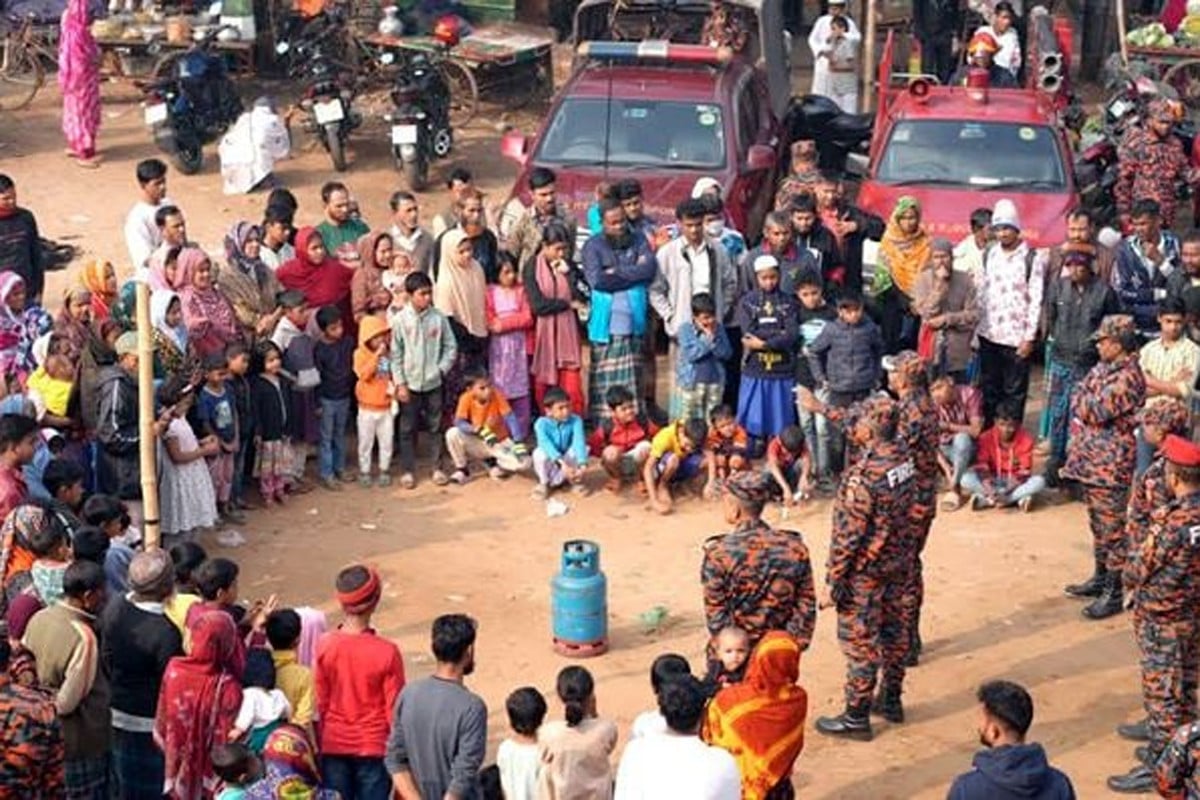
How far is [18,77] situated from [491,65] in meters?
4.84

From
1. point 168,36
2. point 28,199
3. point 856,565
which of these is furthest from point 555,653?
point 168,36

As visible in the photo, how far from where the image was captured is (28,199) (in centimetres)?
1952

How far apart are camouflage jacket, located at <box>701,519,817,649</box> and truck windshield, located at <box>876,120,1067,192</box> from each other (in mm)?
7073

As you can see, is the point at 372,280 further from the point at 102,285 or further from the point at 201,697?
the point at 201,697

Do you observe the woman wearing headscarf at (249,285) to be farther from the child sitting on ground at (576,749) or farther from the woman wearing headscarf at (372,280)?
the child sitting on ground at (576,749)

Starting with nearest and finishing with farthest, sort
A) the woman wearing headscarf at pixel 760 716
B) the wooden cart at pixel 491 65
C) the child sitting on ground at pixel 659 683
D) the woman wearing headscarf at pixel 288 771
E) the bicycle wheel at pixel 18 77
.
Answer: the woman wearing headscarf at pixel 288 771
the child sitting on ground at pixel 659 683
the woman wearing headscarf at pixel 760 716
the wooden cart at pixel 491 65
the bicycle wheel at pixel 18 77

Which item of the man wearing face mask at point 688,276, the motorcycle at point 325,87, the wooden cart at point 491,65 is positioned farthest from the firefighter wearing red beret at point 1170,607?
the wooden cart at point 491,65

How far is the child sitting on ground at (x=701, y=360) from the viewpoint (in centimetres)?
1422

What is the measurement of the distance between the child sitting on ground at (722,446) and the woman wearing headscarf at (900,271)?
1.59 m

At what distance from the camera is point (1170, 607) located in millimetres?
10234

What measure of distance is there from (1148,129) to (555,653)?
7.65 meters

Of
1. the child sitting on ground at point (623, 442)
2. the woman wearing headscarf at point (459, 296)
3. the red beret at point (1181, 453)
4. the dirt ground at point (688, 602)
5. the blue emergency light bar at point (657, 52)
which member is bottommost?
the dirt ground at point (688, 602)

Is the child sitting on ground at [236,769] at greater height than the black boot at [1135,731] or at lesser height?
greater

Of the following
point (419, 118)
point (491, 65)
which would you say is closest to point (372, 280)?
point (419, 118)
